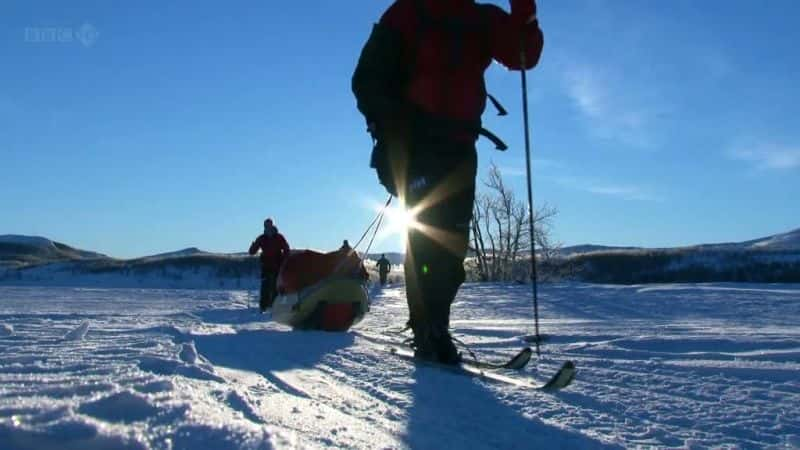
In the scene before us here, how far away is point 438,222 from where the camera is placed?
11.2 ft

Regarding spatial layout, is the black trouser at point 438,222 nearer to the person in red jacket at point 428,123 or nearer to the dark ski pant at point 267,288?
the person in red jacket at point 428,123

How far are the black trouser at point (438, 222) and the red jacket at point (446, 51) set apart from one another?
0.23m

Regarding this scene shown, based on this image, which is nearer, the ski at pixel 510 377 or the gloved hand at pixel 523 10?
the ski at pixel 510 377

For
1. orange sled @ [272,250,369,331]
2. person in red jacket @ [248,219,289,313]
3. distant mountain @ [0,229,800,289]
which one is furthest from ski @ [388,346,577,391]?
distant mountain @ [0,229,800,289]

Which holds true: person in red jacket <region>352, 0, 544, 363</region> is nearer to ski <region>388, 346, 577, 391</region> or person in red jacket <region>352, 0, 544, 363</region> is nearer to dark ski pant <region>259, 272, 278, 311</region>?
ski <region>388, 346, 577, 391</region>

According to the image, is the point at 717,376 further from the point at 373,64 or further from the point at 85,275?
the point at 85,275

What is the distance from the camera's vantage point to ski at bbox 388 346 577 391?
2.27 m

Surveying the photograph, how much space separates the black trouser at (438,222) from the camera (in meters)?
3.40

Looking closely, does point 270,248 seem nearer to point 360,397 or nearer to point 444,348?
point 444,348

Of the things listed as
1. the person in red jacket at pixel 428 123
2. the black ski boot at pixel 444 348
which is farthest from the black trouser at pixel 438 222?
the black ski boot at pixel 444 348

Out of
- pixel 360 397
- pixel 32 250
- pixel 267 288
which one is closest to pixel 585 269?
pixel 267 288

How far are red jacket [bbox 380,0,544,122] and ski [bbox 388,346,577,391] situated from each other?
1.23 meters

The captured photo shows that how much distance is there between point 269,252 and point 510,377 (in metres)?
9.89

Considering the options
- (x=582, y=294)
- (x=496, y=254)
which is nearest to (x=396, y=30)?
(x=582, y=294)
